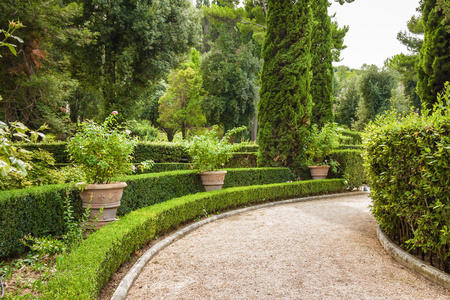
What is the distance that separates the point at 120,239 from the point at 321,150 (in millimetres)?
9019

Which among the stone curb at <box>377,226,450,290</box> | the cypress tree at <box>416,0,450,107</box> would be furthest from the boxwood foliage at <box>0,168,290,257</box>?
the cypress tree at <box>416,0,450,107</box>

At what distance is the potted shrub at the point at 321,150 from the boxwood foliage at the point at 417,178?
6108 mm

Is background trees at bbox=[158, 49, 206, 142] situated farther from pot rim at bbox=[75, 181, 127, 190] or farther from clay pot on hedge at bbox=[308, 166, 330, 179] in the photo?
pot rim at bbox=[75, 181, 127, 190]

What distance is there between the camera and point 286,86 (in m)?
10.1

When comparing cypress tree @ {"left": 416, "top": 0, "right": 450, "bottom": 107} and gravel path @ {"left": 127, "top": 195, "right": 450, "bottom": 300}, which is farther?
cypress tree @ {"left": 416, "top": 0, "right": 450, "bottom": 107}

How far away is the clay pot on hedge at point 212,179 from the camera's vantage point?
23.7 feet

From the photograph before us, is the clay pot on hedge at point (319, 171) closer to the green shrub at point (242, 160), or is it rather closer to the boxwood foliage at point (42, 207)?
the green shrub at point (242, 160)

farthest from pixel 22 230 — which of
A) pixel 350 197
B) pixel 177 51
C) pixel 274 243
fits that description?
pixel 177 51

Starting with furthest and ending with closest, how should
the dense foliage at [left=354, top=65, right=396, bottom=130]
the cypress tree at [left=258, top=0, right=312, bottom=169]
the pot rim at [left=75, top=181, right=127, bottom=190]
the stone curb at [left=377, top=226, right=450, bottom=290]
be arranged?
1. the dense foliage at [left=354, top=65, right=396, bottom=130]
2. the cypress tree at [left=258, top=0, right=312, bottom=169]
3. the pot rim at [left=75, top=181, right=127, bottom=190]
4. the stone curb at [left=377, top=226, right=450, bottom=290]

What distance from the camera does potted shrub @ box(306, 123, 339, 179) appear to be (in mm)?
10719

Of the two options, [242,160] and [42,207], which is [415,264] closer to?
[42,207]

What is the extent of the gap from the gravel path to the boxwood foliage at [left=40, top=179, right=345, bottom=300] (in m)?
0.37

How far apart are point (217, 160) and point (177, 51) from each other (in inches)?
492

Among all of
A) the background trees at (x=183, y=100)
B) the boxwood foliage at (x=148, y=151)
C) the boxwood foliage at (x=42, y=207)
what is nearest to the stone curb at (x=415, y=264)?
the boxwood foliage at (x=42, y=207)
